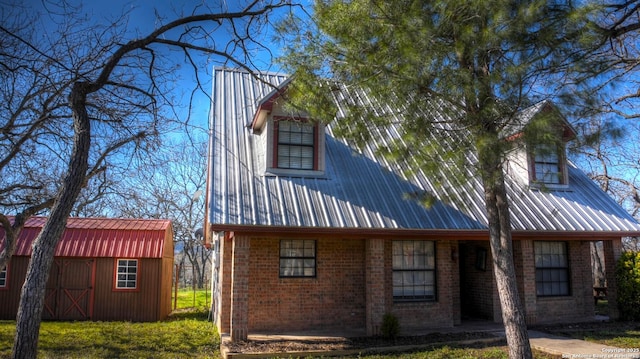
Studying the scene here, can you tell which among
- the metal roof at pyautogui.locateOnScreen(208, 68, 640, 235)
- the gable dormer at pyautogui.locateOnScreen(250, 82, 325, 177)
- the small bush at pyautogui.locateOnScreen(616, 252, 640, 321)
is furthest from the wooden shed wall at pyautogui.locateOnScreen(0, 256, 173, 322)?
the small bush at pyautogui.locateOnScreen(616, 252, 640, 321)

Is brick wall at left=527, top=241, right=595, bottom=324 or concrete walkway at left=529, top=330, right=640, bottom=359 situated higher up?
brick wall at left=527, top=241, right=595, bottom=324

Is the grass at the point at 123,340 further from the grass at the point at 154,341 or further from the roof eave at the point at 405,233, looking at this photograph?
the roof eave at the point at 405,233

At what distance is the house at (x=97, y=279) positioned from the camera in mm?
15422

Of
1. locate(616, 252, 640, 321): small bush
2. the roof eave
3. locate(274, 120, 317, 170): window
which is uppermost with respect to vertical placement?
locate(274, 120, 317, 170): window

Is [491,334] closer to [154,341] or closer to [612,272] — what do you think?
[612,272]

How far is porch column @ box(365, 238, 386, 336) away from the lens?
11.2 m

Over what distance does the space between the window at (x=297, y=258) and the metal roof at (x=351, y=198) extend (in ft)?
4.45

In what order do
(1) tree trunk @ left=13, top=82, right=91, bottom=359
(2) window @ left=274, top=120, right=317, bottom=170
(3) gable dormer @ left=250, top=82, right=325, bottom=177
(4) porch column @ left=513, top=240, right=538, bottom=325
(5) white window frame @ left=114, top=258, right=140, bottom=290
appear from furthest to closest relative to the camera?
(5) white window frame @ left=114, top=258, right=140, bottom=290, (4) porch column @ left=513, top=240, right=538, bottom=325, (2) window @ left=274, top=120, right=317, bottom=170, (3) gable dormer @ left=250, top=82, right=325, bottom=177, (1) tree trunk @ left=13, top=82, right=91, bottom=359

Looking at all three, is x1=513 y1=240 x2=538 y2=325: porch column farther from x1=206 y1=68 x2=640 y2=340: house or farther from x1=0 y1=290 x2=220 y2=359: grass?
x1=0 y1=290 x2=220 y2=359: grass

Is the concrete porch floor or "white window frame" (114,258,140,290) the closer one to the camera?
the concrete porch floor

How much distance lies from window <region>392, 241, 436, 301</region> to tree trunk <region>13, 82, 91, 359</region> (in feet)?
27.8

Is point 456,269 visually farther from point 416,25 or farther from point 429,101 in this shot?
point 416,25

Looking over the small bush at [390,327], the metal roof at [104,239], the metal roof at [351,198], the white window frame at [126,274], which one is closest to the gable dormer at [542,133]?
the metal roof at [351,198]

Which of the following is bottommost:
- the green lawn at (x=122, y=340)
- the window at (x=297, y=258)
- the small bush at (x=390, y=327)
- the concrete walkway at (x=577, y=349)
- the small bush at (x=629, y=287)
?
the green lawn at (x=122, y=340)
